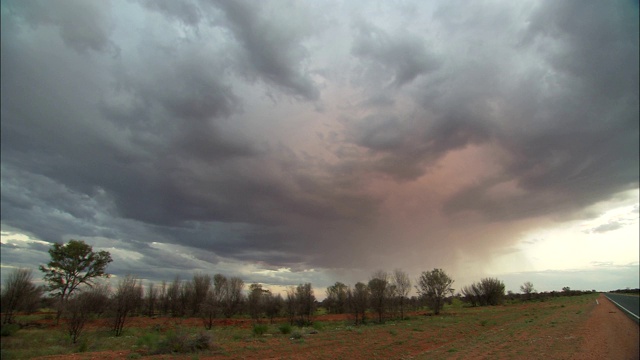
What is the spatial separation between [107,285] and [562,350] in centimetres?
4700

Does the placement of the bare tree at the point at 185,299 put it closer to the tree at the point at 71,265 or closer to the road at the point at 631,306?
the tree at the point at 71,265

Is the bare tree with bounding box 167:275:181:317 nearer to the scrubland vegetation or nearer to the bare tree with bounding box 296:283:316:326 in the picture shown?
the scrubland vegetation

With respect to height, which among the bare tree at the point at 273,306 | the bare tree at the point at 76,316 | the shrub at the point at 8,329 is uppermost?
the shrub at the point at 8,329

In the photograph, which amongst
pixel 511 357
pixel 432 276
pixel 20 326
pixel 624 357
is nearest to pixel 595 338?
pixel 624 357

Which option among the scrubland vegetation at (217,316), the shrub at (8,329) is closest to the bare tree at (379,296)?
the scrubland vegetation at (217,316)

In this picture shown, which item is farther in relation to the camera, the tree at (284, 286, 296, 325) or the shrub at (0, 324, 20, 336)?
the tree at (284, 286, 296, 325)

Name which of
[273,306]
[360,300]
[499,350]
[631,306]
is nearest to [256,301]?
[273,306]

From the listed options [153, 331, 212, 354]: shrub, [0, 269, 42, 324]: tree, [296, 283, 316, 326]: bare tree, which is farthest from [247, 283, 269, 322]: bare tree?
[0, 269, 42, 324]: tree

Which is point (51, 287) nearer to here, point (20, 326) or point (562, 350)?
point (20, 326)

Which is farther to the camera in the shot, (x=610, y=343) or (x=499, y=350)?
(x=610, y=343)

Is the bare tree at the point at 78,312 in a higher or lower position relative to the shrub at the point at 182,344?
higher

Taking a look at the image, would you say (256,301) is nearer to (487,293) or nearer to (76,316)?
(76,316)

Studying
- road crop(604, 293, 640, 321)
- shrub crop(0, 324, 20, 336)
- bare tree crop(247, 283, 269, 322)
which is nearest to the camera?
shrub crop(0, 324, 20, 336)

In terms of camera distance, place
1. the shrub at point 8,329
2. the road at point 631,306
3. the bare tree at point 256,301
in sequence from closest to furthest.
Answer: the shrub at point 8,329, the road at point 631,306, the bare tree at point 256,301
